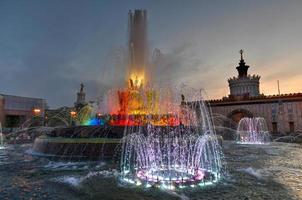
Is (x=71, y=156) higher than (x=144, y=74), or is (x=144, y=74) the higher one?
(x=144, y=74)

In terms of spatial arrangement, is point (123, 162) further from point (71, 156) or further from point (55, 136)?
point (55, 136)

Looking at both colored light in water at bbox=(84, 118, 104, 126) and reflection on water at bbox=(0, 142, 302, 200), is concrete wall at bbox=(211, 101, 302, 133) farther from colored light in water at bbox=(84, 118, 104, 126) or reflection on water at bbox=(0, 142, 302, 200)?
reflection on water at bbox=(0, 142, 302, 200)

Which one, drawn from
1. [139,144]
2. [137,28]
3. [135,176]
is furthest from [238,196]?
[137,28]

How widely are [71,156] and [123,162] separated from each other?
3.10m

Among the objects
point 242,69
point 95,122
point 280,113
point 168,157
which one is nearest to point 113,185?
point 168,157

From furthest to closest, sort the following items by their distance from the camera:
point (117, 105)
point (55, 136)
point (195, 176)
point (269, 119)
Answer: point (269, 119)
point (117, 105)
point (55, 136)
point (195, 176)

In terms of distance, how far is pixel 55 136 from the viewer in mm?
16641

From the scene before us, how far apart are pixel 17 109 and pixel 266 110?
63.9 metres

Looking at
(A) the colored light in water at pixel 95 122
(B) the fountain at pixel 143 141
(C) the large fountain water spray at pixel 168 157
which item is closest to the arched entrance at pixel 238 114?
(B) the fountain at pixel 143 141

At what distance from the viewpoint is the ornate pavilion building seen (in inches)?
1704

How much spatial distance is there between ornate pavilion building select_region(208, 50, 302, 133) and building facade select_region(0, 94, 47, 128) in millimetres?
51715

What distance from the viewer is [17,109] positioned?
72688 mm

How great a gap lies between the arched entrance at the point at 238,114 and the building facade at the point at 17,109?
54.3 m

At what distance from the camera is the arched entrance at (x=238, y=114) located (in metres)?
48.6
